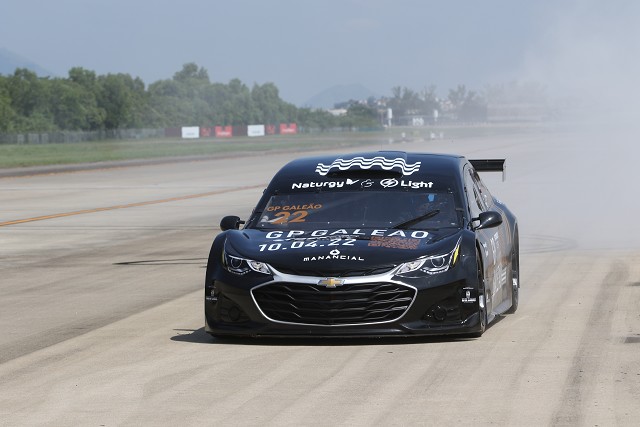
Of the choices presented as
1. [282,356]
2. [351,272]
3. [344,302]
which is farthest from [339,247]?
[282,356]

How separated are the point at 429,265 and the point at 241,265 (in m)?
1.36

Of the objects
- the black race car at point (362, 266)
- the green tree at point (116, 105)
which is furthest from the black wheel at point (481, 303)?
the green tree at point (116, 105)

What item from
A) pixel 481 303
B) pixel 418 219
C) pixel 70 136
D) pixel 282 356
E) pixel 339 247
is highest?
pixel 418 219

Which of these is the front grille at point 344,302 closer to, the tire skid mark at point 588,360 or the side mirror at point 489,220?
the side mirror at point 489,220

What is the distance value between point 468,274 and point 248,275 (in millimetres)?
1581

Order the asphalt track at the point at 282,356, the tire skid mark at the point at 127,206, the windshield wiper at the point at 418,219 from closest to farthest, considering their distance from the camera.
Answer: the asphalt track at the point at 282,356 < the windshield wiper at the point at 418,219 < the tire skid mark at the point at 127,206

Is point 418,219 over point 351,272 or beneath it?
over

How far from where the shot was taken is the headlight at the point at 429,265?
931cm

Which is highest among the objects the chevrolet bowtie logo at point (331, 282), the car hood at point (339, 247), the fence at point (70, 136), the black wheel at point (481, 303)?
the car hood at point (339, 247)

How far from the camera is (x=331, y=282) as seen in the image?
9.25m

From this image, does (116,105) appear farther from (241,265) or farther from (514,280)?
(241,265)

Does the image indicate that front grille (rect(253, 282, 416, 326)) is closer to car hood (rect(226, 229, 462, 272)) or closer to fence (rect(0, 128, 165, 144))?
car hood (rect(226, 229, 462, 272))

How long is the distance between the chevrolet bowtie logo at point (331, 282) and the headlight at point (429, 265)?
1.34 feet

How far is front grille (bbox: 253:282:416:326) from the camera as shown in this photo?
9289 mm
